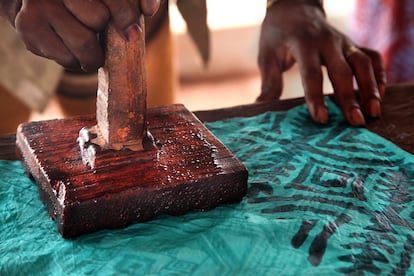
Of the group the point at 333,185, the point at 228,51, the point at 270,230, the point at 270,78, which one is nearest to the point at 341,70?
the point at 270,78

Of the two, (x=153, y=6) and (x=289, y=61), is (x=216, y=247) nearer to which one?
Answer: (x=153, y=6)

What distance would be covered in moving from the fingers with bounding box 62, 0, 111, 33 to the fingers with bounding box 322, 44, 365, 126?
0.45 metres

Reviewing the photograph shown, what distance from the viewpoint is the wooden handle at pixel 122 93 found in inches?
27.5

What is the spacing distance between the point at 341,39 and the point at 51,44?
0.56 metres

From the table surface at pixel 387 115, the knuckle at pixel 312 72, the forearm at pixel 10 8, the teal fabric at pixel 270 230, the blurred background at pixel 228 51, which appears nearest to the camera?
the teal fabric at pixel 270 230

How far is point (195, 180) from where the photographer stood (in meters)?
0.71

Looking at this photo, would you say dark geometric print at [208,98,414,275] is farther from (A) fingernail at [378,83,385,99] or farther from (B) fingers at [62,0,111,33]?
(B) fingers at [62,0,111,33]

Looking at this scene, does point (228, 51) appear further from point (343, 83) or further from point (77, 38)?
point (77, 38)

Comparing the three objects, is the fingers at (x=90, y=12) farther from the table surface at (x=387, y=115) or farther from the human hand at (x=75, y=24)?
the table surface at (x=387, y=115)

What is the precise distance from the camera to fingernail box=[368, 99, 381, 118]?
987 mm

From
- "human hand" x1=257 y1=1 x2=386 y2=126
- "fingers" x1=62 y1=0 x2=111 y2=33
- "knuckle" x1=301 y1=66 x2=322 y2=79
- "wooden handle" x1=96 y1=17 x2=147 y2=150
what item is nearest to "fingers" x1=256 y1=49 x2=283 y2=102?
"human hand" x1=257 y1=1 x2=386 y2=126

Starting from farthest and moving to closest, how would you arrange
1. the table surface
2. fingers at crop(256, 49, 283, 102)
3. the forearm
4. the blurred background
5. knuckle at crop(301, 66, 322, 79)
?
the blurred background → fingers at crop(256, 49, 283, 102) → knuckle at crop(301, 66, 322, 79) → the table surface → the forearm

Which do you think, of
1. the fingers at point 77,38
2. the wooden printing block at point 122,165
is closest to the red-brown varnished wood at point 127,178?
the wooden printing block at point 122,165

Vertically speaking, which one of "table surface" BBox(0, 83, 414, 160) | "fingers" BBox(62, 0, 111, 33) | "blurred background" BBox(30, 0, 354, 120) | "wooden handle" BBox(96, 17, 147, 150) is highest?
"fingers" BBox(62, 0, 111, 33)
